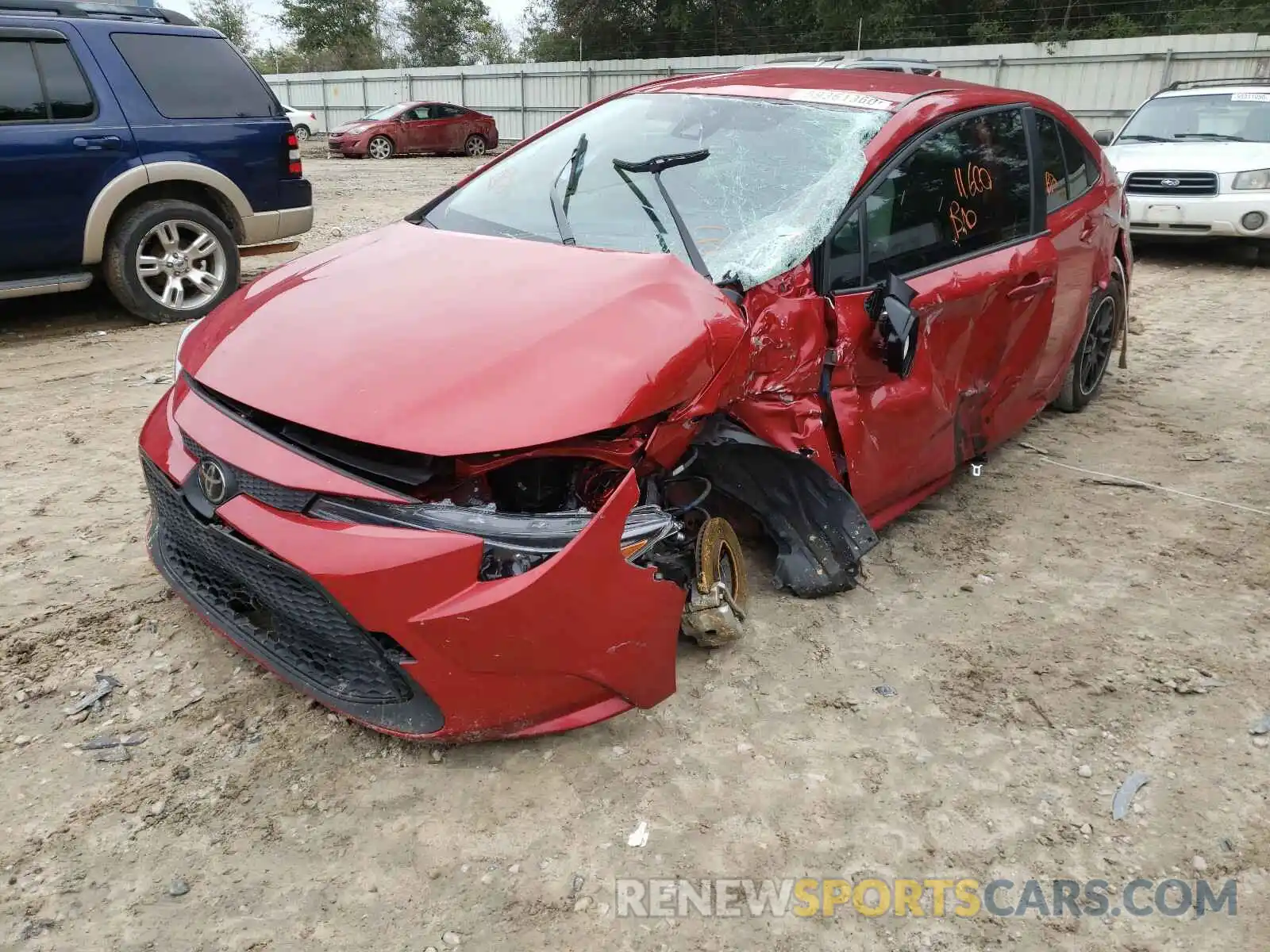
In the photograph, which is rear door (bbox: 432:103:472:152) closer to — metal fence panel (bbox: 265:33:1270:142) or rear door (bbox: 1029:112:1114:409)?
metal fence panel (bbox: 265:33:1270:142)

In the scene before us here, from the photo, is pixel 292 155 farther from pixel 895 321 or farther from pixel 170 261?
pixel 895 321

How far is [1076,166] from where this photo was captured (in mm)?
4430

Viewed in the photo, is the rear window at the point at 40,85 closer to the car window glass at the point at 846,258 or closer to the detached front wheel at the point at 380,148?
the car window glass at the point at 846,258

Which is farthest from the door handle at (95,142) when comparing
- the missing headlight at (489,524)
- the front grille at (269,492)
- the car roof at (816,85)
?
the missing headlight at (489,524)

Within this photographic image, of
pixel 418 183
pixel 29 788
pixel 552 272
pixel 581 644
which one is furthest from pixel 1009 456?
pixel 418 183

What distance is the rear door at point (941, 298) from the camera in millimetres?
2996

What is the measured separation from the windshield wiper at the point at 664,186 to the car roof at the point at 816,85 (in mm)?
488

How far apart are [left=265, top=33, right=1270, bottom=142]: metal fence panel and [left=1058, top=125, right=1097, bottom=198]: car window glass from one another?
7412 mm

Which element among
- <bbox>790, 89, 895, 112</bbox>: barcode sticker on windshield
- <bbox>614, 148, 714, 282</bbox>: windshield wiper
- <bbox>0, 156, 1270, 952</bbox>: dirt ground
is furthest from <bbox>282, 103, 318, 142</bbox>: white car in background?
<bbox>614, 148, 714, 282</bbox>: windshield wiper

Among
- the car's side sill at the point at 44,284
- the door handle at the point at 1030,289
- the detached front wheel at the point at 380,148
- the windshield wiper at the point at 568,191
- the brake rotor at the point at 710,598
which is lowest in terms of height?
the brake rotor at the point at 710,598

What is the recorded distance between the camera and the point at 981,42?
24.0 metres

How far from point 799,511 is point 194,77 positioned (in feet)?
18.4

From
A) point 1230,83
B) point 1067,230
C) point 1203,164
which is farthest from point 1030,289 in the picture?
point 1230,83

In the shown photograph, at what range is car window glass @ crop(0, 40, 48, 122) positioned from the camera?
18.7 feet
